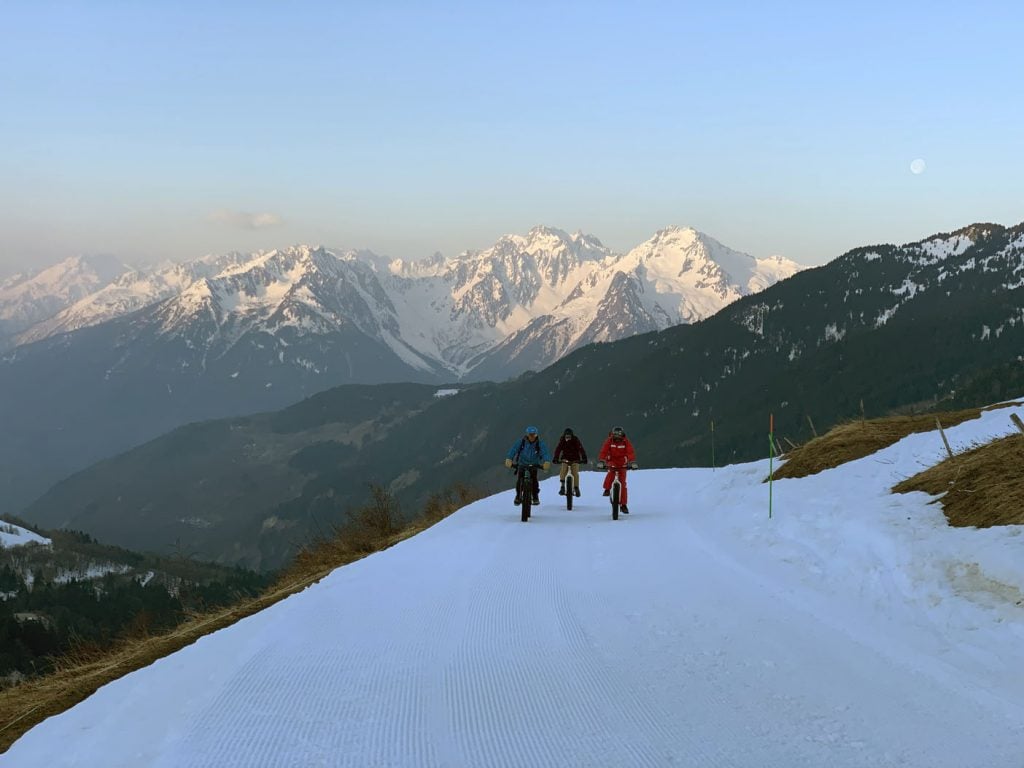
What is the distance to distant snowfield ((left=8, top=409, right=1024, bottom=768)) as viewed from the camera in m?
4.85

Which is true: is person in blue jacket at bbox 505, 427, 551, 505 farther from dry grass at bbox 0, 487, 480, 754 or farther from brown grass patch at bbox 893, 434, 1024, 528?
brown grass patch at bbox 893, 434, 1024, 528

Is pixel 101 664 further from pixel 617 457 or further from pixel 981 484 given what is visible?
pixel 981 484

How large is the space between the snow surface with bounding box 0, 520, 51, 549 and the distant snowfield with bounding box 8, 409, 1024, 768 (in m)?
196

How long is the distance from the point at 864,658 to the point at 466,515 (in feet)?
42.0

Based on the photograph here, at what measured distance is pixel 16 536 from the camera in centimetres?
A: 17962

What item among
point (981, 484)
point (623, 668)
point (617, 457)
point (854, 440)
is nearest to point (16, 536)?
point (617, 457)

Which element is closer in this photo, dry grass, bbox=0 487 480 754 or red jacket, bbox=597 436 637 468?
dry grass, bbox=0 487 480 754

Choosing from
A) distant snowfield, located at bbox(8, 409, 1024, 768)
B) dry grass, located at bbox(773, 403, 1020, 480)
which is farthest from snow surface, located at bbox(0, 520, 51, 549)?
distant snowfield, located at bbox(8, 409, 1024, 768)

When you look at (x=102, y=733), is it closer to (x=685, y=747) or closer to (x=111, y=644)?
(x=685, y=747)

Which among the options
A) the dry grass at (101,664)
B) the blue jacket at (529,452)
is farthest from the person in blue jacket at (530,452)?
the dry grass at (101,664)

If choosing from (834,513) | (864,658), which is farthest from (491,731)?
(834,513)

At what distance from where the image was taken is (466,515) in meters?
18.6

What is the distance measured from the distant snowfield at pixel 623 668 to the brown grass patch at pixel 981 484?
32cm

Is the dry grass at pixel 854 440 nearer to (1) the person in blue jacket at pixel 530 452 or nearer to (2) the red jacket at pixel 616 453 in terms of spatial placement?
(2) the red jacket at pixel 616 453
